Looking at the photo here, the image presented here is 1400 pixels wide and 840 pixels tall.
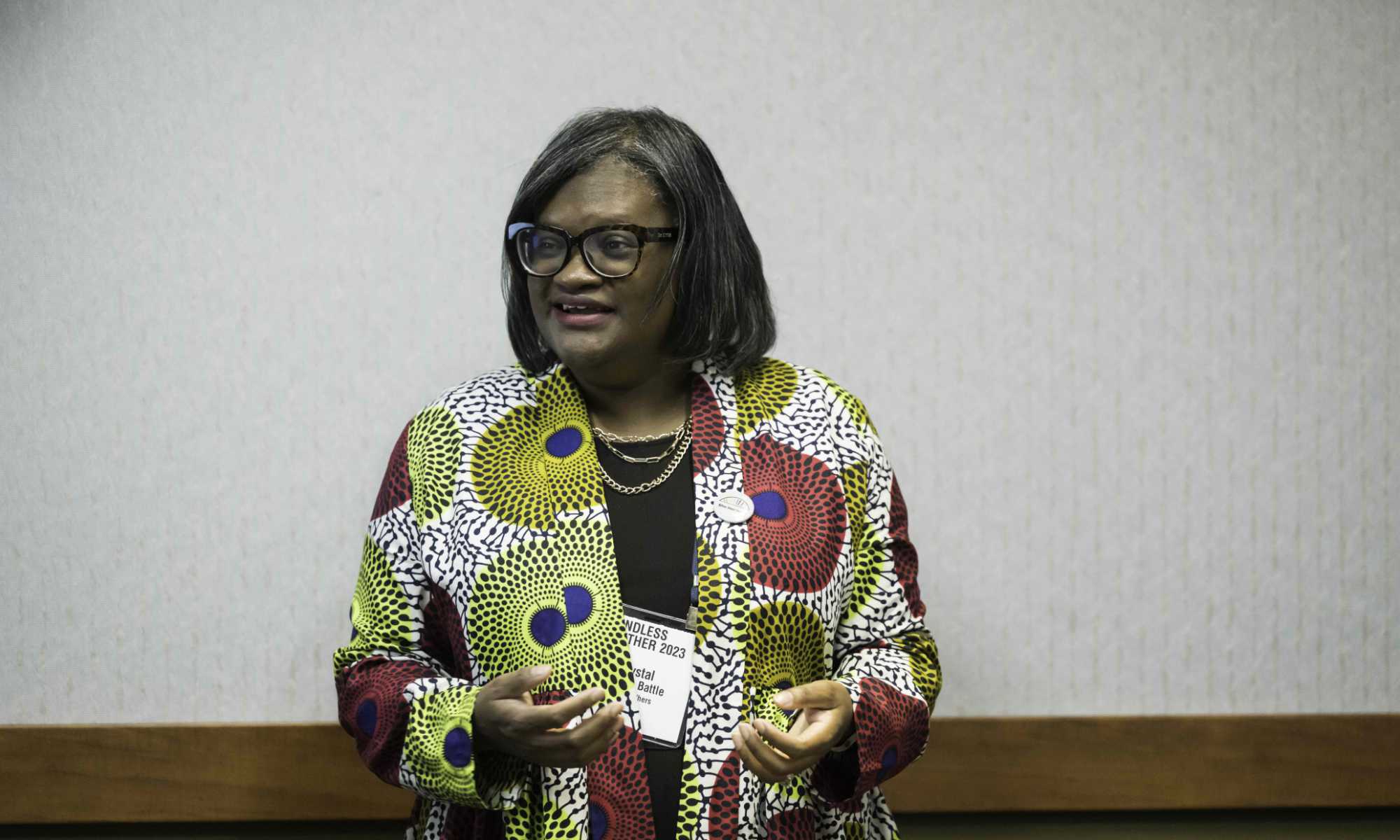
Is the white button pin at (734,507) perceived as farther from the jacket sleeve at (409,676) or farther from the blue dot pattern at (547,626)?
the jacket sleeve at (409,676)

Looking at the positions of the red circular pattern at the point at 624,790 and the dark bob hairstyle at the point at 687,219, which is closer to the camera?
the red circular pattern at the point at 624,790

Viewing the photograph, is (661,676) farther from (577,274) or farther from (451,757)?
(577,274)

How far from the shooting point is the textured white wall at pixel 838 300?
2010 millimetres

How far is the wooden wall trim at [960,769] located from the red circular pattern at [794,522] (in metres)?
0.81

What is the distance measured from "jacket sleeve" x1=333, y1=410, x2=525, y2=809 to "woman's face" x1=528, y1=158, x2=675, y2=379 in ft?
0.70

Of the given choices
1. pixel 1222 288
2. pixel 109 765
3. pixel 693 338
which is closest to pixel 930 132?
pixel 1222 288

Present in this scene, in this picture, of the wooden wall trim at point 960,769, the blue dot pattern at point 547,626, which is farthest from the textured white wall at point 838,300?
the blue dot pattern at point 547,626

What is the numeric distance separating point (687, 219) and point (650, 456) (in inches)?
12.1

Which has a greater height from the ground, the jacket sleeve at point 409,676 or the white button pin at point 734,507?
the white button pin at point 734,507

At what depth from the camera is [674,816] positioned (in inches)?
50.9

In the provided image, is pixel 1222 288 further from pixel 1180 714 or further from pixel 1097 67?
pixel 1180 714

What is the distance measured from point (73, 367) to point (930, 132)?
1612 mm

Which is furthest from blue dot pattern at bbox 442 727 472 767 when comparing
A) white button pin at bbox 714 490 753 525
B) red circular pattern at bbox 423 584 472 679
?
white button pin at bbox 714 490 753 525

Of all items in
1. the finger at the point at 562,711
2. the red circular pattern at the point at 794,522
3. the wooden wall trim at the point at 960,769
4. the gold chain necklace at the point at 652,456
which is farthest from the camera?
the wooden wall trim at the point at 960,769
